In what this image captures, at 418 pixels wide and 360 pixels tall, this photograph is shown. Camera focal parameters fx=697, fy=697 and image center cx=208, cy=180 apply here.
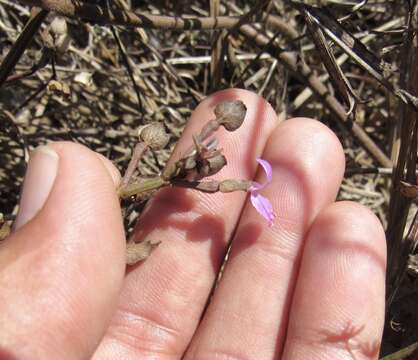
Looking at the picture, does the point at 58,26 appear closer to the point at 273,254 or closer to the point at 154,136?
the point at 154,136

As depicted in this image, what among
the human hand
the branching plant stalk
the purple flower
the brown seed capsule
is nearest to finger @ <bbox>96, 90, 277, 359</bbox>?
the human hand

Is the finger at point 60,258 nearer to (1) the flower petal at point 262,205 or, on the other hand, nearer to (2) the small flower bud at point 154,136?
(2) the small flower bud at point 154,136

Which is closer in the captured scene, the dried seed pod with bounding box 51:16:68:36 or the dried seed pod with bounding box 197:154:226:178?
the dried seed pod with bounding box 197:154:226:178

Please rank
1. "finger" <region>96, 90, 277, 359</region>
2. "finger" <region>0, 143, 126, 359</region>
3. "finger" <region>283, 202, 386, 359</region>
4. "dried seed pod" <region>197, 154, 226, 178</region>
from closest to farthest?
"finger" <region>0, 143, 126, 359</region> < "dried seed pod" <region>197, 154, 226, 178</region> < "finger" <region>283, 202, 386, 359</region> < "finger" <region>96, 90, 277, 359</region>

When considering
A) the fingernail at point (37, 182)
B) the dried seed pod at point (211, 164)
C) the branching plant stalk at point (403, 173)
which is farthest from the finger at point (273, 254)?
the fingernail at point (37, 182)

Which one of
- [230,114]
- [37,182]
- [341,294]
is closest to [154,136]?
[230,114]

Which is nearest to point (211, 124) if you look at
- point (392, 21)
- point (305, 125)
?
point (305, 125)

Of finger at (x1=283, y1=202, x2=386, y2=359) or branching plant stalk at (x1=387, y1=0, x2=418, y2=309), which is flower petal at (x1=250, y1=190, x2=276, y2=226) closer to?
finger at (x1=283, y1=202, x2=386, y2=359)

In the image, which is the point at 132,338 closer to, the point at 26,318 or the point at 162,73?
the point at 26,318
